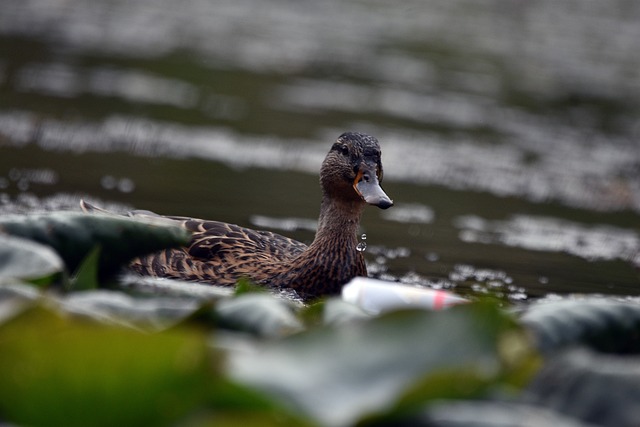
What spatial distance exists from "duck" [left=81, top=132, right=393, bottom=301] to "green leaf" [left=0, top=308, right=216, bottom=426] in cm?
463

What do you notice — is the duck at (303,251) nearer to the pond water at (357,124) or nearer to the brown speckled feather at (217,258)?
the brown speckled feather at (217,258)

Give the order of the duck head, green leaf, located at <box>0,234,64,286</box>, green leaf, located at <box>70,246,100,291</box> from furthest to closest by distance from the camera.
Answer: the duck head < green leaf, located at <box>70,246,100,291</box> < green leaf, located at <box>0,234,64,286</box>

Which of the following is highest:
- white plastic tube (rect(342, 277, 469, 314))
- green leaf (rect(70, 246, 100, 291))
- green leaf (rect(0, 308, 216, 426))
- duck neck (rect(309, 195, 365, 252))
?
duck neck (rect(309, 195, 365, 252))

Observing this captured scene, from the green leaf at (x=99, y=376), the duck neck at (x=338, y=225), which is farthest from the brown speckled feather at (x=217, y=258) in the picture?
the green leaf at (x=99, y=376)

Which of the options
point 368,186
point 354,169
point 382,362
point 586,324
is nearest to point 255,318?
point 382,362

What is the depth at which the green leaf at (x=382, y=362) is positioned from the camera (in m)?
2.44

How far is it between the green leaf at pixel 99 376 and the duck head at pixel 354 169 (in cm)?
467

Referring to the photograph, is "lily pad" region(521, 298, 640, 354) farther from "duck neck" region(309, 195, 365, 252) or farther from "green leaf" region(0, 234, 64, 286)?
"duck neck" region(309, 195, 365, 252)

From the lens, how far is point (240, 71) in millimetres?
16938

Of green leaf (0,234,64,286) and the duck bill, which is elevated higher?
the duck bill

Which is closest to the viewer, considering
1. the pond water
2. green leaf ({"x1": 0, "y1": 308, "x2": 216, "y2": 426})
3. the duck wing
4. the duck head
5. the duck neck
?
green leaf ({"x1": 0, "y1": 308, "x2": 216, "y2": 426})

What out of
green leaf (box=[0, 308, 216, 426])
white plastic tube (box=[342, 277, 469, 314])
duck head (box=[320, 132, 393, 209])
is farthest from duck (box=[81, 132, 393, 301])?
green leaf (box=[0, 308, 216, 426])

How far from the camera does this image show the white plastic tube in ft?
12.9

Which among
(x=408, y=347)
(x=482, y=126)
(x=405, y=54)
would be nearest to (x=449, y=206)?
(x=482, y=126)
